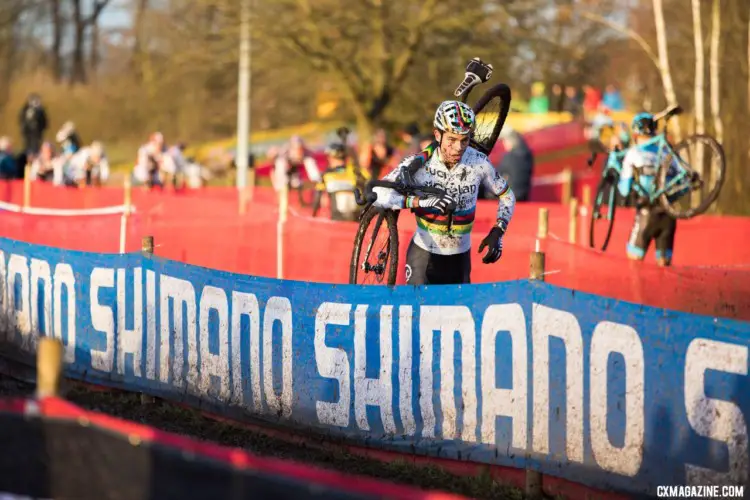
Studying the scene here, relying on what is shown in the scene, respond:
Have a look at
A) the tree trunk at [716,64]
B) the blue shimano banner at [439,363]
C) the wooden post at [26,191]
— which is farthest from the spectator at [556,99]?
the blue shimano banner at [439,363]

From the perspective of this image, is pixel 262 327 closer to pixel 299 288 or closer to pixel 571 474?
pixel 299 288

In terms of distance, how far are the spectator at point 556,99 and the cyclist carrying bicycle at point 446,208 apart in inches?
1292

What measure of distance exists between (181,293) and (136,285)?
1.78 ft

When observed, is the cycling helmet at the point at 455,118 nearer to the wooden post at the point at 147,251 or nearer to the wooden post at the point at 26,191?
the wooden post at the point at 147,251

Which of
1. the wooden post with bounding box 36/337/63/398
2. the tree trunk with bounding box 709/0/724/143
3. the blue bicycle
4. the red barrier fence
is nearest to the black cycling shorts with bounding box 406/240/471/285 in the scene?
the red barrier fence

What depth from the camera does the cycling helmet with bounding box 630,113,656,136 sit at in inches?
621

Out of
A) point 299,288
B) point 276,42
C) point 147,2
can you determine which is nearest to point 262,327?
point 299,288

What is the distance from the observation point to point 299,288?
8898mm

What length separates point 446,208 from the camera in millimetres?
9742

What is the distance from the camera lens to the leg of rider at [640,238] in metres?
15.2

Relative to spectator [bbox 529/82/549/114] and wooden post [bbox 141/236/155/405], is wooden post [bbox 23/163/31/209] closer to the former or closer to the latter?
wooden post [bbox 141/236/155/405]

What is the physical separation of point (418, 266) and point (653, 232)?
5.73 m

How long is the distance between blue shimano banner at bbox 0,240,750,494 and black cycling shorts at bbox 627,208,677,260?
6.77 meters

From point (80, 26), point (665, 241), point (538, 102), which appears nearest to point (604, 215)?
point (665, 241)
